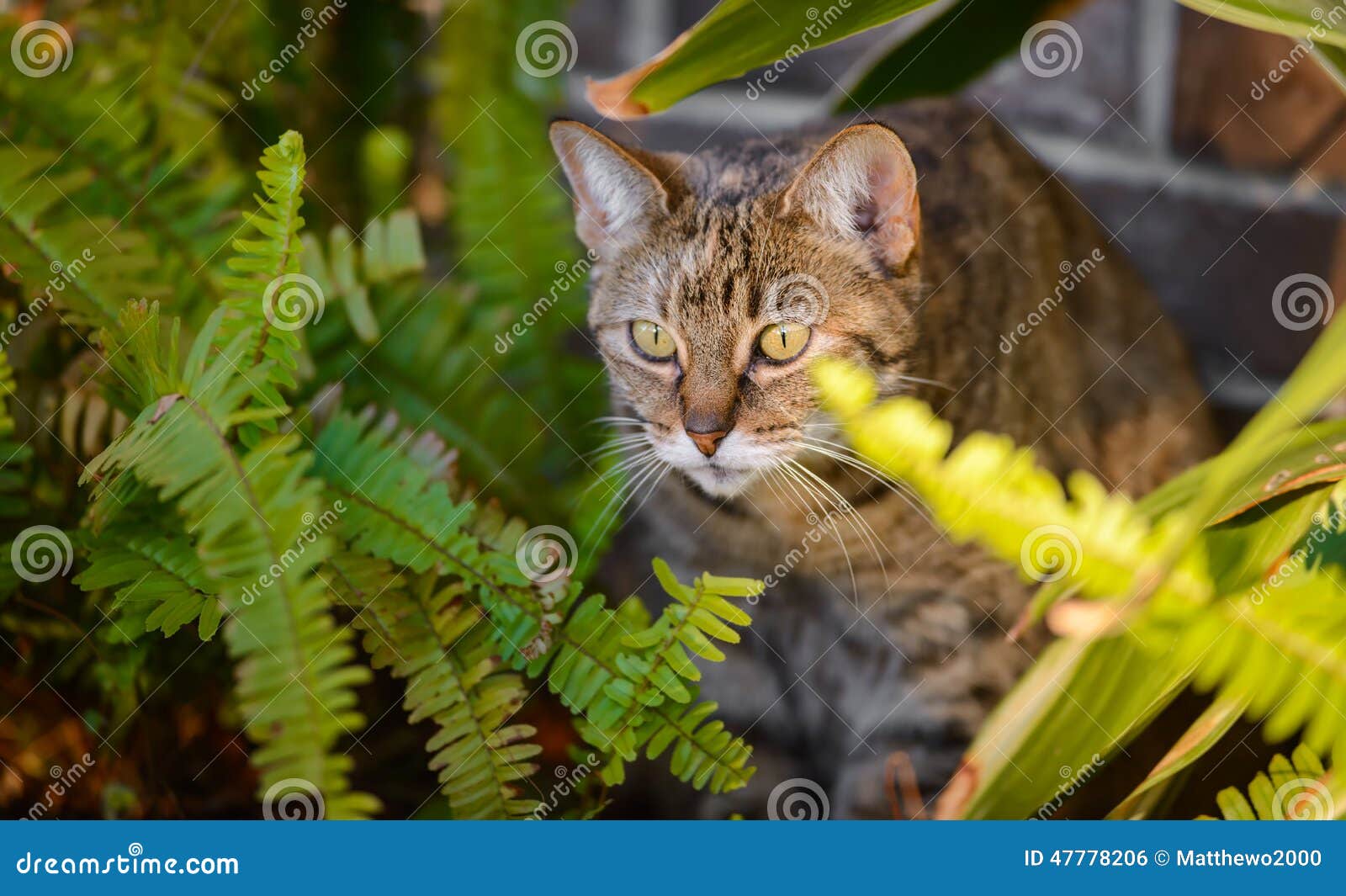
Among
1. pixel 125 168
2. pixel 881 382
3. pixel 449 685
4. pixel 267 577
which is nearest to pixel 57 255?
pixel 125 168

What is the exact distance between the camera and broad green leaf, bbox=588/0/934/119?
75 centimetres

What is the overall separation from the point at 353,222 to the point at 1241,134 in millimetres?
1194

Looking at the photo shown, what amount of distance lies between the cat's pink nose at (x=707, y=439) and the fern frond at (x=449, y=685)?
0.26m

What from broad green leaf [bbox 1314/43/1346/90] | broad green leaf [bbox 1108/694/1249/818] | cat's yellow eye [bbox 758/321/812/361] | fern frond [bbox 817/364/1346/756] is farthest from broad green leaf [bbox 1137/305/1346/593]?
cat's yellow eye [bbox 758/321/812/361]

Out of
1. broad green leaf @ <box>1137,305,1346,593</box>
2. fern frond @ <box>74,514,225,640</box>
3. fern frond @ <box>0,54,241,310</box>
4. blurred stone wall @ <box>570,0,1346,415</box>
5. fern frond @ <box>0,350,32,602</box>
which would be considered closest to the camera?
broad green leaf @ <box>1137,305,1346,593</box>

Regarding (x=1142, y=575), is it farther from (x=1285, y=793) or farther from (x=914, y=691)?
(x=914, y=691)

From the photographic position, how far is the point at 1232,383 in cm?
145

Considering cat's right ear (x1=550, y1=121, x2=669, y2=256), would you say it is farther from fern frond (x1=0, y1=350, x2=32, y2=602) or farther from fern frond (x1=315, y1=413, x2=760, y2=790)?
fern frond (x1=0, y1=350, x2=32, y2=602)

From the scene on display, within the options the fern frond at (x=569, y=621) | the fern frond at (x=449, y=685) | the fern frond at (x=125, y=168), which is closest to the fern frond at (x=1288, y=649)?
the fern frond at (x=569, y=621)

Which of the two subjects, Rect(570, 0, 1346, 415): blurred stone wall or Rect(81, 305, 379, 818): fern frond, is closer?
Rect(81, 305, 379, 818): fern frond

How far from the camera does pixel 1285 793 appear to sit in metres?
0.75

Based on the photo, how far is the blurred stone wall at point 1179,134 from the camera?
4.39 feet

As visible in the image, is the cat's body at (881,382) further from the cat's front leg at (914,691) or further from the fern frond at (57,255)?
the fern frond at (57,255)

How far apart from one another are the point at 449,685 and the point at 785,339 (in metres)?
0.42
